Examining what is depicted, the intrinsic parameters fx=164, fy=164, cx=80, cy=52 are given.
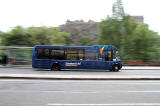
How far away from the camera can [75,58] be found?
59.0 feet

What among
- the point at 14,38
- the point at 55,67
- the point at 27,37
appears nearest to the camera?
the point at 55,67

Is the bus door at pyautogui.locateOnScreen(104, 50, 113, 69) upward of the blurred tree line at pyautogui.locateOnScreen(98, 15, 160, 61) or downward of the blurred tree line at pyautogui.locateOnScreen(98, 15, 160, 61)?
downward

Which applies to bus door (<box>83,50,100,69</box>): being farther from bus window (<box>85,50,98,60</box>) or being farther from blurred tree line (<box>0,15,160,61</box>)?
blurred tree line (<box>0,15,160,61</box>)

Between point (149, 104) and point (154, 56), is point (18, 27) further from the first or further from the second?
point (149, 104)

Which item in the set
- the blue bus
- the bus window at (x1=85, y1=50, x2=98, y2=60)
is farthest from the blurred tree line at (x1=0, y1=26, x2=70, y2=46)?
the bus window at (x1=85, y1=50, x2=98, y2=60)

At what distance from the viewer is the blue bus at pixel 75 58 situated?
1772cm

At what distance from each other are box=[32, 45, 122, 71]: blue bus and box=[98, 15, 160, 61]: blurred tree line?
39.4ft

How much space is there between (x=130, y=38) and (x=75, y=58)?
16525 mm

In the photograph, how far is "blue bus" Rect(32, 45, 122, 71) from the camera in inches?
698

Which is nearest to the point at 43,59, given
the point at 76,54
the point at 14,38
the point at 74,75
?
the point at 76,54

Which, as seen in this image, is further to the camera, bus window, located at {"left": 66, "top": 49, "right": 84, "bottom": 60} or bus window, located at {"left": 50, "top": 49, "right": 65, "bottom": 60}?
bus window, located at {"left": 66, "top": 49, "right": 84, "bottom": 60}

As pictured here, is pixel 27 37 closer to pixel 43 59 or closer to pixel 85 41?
pixel 43 59

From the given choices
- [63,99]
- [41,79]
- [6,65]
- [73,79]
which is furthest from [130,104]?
[6,65]

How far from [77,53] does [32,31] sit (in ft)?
65.2
